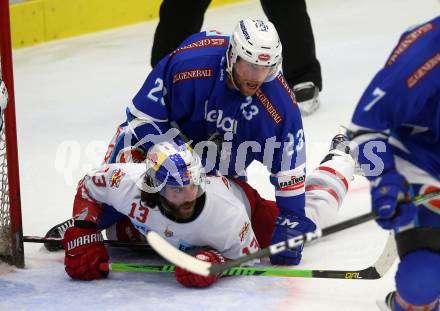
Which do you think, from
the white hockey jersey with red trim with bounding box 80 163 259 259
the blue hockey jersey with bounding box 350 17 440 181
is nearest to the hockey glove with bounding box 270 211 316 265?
the white hockey jersey with red trim with bounding box 80 163 259 259

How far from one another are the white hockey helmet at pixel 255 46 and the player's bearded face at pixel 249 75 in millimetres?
16

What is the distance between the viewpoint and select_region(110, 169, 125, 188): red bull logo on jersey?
336 cm

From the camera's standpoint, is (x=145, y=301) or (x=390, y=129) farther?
(x=145, y=301)

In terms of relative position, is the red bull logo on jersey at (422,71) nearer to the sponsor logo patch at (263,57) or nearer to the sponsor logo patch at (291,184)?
the sponsor logo patch at (263,57)

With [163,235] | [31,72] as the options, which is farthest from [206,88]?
[31,72]

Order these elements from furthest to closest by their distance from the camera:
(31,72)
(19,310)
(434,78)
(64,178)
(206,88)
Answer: (31,72) < (64,178) < (206,88) < (19,310) < (434,78)

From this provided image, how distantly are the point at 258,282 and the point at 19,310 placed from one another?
68cm

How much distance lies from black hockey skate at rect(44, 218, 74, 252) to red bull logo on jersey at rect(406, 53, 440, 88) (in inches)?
56.4

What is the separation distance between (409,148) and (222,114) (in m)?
Result: 0.92

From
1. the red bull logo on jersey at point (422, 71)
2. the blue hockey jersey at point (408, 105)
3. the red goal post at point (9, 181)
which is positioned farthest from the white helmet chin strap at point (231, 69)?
the red bull logo on jersey at point (422, 71)

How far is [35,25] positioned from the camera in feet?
20.1

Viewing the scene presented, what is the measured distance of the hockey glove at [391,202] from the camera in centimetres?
260

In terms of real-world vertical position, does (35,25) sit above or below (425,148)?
below

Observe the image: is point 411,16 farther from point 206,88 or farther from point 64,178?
point 206,88
